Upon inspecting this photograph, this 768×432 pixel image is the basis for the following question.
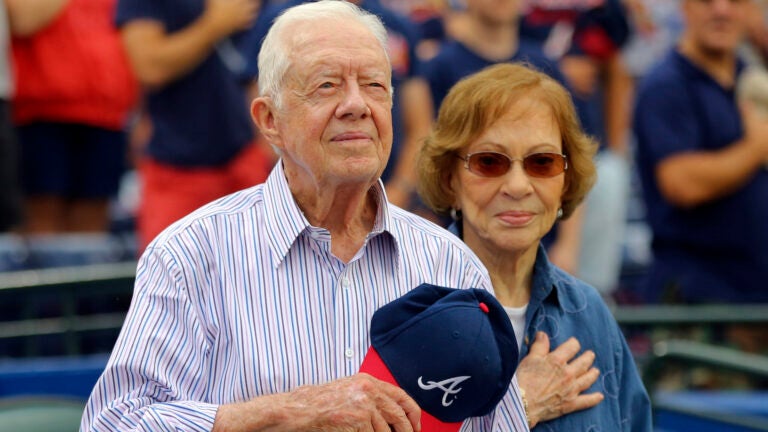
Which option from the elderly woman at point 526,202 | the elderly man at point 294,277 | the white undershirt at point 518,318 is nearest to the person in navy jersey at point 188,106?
the elderly woman at point 526,202

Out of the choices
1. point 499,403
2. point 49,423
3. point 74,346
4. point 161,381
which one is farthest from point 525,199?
point 74,346

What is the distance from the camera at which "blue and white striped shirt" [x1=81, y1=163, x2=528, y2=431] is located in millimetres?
2711

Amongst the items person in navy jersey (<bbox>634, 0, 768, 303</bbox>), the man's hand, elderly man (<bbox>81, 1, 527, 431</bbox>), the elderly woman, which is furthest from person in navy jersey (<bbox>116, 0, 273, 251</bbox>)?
the man's hand

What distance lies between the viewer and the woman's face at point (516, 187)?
134 inches

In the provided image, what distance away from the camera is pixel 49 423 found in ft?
11.6

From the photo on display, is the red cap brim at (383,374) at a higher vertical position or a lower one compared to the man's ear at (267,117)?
lower

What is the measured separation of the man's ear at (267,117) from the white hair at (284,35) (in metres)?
0.02

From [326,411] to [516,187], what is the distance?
0.95 m

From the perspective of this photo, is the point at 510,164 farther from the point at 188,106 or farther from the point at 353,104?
the point at 188,106

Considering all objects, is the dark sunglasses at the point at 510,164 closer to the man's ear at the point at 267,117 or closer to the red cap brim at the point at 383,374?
the man's ear at the point at 267,117

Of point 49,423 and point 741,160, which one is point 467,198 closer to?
point 49,423

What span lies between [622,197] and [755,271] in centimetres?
107

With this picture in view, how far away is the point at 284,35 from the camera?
9.52 ft

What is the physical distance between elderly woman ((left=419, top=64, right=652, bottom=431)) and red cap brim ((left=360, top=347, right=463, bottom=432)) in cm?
57
